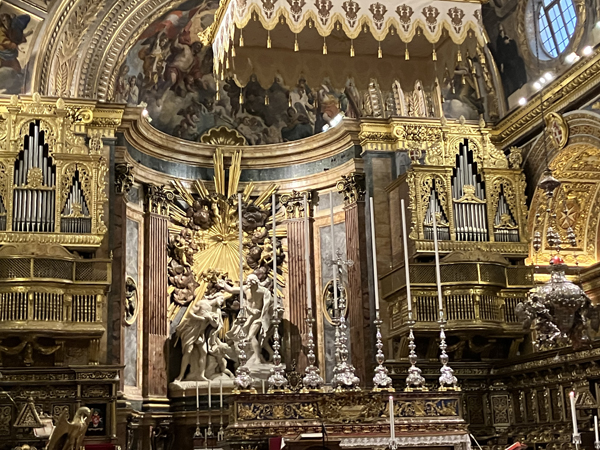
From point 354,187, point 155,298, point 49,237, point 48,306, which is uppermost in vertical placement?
point 354,187

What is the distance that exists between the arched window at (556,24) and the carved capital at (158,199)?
305 inches

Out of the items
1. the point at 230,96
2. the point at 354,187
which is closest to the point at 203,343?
the point at 354,187

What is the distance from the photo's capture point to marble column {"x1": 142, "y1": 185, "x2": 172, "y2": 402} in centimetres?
1700

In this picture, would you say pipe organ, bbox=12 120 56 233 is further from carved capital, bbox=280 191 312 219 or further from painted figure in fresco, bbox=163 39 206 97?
carved capital, bbox=280 191 312 219

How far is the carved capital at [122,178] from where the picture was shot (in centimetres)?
1627

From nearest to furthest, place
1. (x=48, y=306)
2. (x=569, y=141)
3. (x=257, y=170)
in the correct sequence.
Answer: (x=48, y=306)
(x=569, y=141)
(x=257, y=170)

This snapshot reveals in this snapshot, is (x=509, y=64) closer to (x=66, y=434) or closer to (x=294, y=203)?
(x=294, y=203)

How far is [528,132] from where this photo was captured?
16562 mm

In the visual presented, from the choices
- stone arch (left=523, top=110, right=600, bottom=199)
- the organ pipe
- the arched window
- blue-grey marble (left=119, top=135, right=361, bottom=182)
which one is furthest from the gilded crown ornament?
blue-grey marble (left=119, top=135, right=361, bottom=182)

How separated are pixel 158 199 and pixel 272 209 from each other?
5.39m

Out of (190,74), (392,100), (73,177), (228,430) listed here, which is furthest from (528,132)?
(228,430)

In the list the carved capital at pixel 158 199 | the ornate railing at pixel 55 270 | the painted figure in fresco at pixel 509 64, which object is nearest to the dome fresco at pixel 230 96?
the painted figure in fresco at pixel 509 64

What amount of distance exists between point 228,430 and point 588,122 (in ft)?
27.2

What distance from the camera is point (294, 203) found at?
18547 millimetres
